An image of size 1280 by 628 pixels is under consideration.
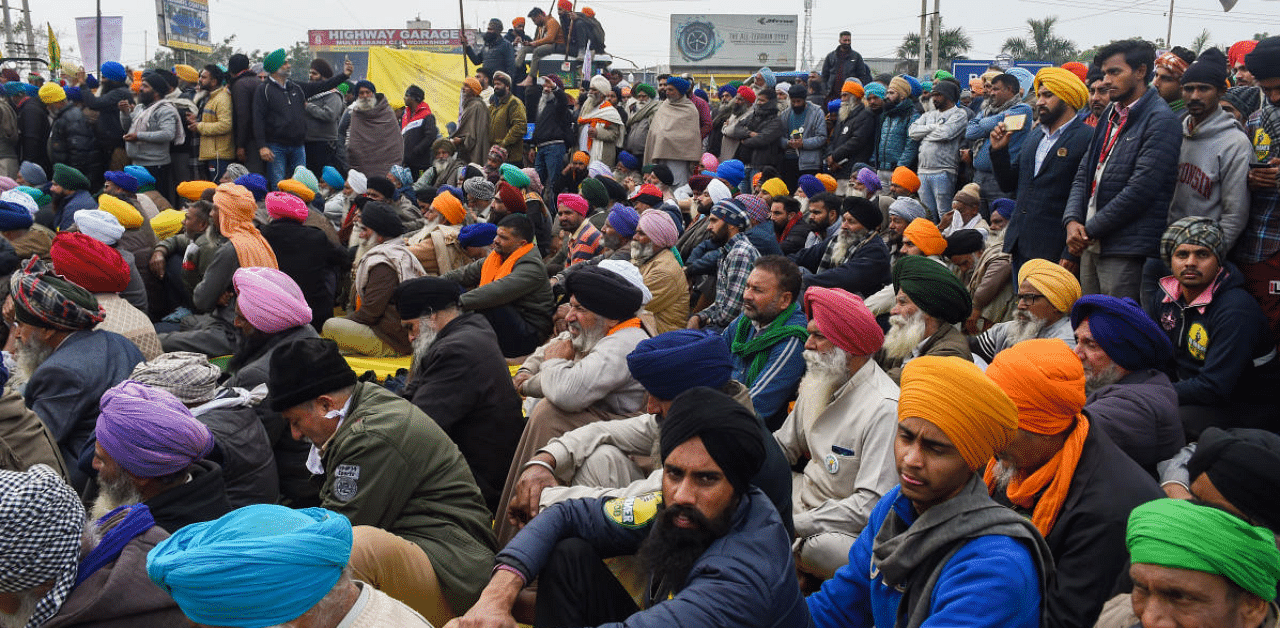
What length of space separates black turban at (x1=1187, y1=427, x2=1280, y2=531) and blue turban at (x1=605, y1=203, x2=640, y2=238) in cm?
563

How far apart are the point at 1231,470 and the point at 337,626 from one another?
232cm

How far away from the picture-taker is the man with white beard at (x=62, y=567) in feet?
7.91

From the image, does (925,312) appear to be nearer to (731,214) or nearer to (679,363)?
(679,363)

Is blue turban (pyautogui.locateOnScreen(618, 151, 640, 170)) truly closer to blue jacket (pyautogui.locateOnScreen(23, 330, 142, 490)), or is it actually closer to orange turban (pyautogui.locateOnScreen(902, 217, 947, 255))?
orange turban (pyautogui.locateOnScreen(902, 217, 947, 255))

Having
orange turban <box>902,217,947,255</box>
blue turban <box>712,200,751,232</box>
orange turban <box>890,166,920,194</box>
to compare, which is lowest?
orange turban <box>902,217,947,255</box>

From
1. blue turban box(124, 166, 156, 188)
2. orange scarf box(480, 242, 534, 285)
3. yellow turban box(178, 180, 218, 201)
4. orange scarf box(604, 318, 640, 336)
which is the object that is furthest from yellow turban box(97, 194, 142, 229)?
orange scarf box(604, 318, 640, 336)

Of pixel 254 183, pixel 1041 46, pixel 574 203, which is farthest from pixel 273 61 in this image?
pixel 1041 46

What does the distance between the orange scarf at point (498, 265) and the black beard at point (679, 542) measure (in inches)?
181

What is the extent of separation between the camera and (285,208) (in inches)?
311

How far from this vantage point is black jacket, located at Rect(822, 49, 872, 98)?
1405 cm

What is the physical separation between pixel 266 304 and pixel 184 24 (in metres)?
25.4

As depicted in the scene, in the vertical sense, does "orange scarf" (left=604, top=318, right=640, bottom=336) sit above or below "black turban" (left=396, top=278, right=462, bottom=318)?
below

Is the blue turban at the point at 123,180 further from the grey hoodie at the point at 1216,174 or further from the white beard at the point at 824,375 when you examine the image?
the grey hoodie at the point at 1216,174

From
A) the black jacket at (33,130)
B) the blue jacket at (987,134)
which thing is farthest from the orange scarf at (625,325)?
the black jacket at (33,130)
